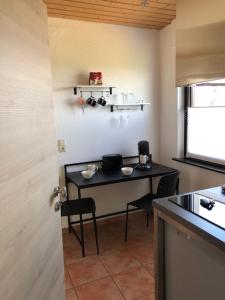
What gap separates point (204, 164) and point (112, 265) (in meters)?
1.43

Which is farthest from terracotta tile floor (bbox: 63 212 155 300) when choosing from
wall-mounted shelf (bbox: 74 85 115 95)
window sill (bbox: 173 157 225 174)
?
wall-mounted shelf (bbox: 74 85 115 95)

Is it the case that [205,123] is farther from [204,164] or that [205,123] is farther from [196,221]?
[196,221]

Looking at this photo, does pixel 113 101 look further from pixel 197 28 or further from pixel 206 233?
pixel 206 233

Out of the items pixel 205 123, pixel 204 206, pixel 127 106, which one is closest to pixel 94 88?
pixel 127 106

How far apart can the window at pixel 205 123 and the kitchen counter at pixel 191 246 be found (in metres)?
1.22

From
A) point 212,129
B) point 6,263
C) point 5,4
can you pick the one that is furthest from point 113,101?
point 6,263

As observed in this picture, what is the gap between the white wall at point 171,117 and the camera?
2.89 m

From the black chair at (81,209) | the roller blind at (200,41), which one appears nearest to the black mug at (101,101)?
the black chair at (81,209)

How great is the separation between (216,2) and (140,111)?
2.16 meters

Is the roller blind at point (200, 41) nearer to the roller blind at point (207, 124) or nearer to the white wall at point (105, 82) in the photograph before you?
the roller blind at point (207, 124)

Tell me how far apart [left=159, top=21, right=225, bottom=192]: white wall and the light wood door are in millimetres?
1880

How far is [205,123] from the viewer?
276 cm

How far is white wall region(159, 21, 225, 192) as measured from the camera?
2885mm

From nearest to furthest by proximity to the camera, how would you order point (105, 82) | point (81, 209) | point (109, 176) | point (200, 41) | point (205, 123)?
point (200, 41)
point (81, 209)
point (109, 176)
point (205, 123)
point (105, 82)
